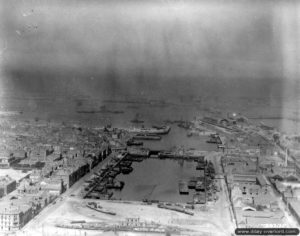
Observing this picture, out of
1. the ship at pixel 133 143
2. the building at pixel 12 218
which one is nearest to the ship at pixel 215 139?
the ship at pixel 133 143

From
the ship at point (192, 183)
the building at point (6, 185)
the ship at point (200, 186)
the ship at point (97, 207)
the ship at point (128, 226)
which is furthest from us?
the ship at point (192, 183)

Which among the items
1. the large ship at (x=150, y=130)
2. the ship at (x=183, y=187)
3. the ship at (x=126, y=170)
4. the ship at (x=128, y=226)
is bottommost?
the ship at (x=128, y=226)

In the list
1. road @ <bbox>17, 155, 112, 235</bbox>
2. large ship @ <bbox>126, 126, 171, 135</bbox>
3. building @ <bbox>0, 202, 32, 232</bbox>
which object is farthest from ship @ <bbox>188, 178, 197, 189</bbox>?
large ship @ <bbox>126, 126, 171, 135</bbox>

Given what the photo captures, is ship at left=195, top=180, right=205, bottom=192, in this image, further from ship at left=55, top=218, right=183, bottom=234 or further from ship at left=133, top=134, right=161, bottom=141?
ship at left=133, top=134, right=161, bottom=141

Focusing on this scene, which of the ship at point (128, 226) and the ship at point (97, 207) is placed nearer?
the ship at point (128, 226)

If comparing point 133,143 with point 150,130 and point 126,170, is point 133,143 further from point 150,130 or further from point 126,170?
point 126,170

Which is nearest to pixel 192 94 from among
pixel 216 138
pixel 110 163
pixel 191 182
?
pixel 216 138

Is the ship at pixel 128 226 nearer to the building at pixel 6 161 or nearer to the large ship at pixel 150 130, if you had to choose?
the building at pixel 6 161

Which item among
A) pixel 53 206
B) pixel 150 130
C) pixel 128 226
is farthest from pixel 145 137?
pixel 128 226

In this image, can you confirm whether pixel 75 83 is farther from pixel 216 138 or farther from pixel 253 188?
pixel 253 188
